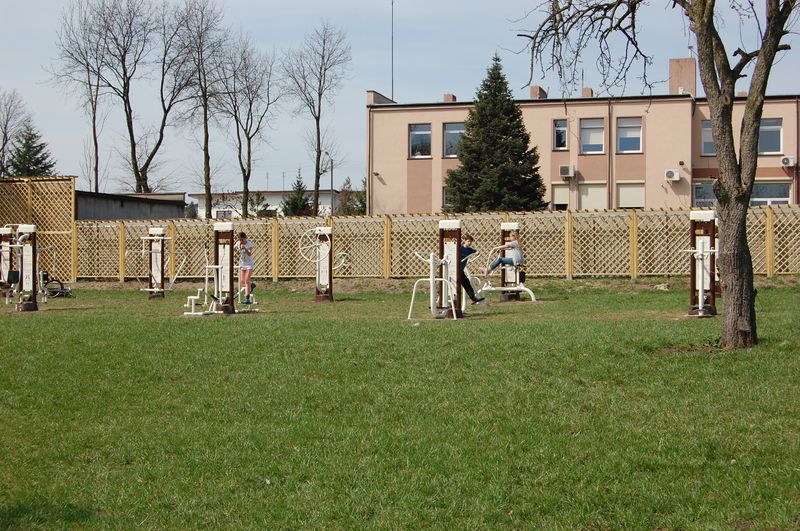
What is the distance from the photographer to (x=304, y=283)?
1046 inches

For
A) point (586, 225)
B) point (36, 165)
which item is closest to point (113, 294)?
point (586, 225)

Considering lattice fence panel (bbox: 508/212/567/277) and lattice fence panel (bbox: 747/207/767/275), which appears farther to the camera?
lattice fence panel (bbox: 508/212/567/277)

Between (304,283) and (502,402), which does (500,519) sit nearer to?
(502,402)

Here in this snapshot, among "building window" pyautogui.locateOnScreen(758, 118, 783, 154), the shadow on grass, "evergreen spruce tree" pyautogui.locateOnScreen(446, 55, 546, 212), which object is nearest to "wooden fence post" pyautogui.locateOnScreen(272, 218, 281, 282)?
"evergreen spruce tree" pyautogui.locateOnScreen(446, 55, 546, 212)

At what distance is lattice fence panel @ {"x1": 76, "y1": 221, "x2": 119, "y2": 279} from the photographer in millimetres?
28812

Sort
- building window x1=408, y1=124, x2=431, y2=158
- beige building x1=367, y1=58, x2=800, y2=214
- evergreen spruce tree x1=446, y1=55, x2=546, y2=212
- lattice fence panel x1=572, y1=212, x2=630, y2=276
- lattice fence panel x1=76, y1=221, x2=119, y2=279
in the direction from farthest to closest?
building window x1=408, y1=124, x2=431, y2=158 → beige building x1=367, y1=58, x2=800, y2=214 → evergreen spruce tree x1=446, y1=55, x2=546, y2=212 → lattice fence panel x1=76, y1=221, x2=119, y2=279 → lattice fence panel x1=572, y1=212, x2=630, y2=276

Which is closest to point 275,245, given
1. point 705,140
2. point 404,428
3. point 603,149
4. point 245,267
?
point 245,267

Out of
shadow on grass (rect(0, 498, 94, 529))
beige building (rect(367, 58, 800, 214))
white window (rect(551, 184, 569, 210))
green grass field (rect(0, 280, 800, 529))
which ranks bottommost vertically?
shadow on grass (rect(0, 498, 94, 529))

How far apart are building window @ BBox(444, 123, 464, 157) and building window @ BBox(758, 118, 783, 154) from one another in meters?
11.9

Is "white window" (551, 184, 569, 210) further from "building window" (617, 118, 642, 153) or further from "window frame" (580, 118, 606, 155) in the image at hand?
"building window" (617, 118, 642, 153)

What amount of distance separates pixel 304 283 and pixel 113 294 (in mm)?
5165

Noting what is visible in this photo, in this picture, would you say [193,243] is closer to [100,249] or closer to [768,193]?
[100,249]

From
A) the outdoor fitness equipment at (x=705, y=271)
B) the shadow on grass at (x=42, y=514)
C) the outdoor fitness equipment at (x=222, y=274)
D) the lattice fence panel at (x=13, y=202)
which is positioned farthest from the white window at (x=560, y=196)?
the shadow on grass at (x=42, y=514)

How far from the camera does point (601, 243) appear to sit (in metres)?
24.6
